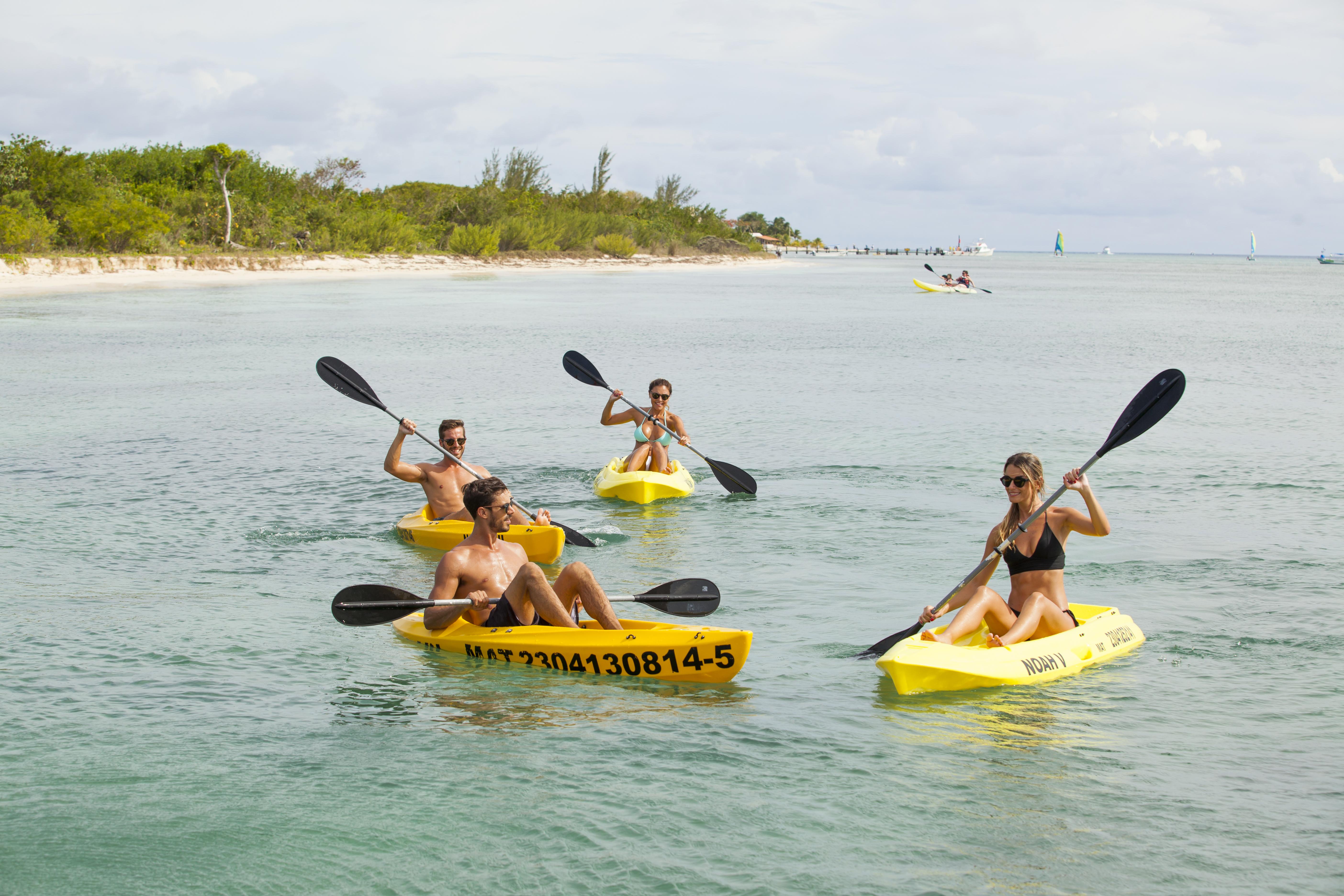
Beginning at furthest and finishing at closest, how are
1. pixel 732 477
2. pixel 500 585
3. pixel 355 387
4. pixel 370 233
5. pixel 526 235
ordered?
pixel 526 235
pixel 370 233
pixel 732 477
pixel 355 387
pixel 500 585

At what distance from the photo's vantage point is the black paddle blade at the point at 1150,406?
7.12 metres

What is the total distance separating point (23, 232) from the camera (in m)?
38.1

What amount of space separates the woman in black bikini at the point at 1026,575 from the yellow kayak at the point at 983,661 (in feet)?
0.25

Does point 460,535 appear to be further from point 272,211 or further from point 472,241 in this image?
point 472,241

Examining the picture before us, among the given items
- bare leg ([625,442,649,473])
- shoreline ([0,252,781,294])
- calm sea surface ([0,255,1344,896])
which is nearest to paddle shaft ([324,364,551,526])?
calm sea surface ([0,255,1344,896])

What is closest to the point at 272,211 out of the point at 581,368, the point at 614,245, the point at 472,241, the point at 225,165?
the point at 225,165

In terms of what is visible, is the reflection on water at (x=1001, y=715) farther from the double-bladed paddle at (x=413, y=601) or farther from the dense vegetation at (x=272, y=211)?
the dense vegetation at (x=272, y=211)

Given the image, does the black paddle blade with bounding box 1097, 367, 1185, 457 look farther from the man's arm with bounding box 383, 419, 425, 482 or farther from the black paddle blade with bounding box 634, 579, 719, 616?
the man's arm with bounding box 383, 419, 425, 482

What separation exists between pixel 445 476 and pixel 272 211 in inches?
1909

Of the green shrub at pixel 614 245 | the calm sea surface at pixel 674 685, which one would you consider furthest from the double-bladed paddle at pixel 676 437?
the green shrub at pixel 614 245

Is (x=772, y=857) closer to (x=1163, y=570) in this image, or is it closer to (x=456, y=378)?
(x=1163, y=570)

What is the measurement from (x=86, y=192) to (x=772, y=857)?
4446 centimetres

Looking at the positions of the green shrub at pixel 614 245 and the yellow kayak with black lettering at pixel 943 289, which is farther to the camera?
the green shrub at pixel 614 245

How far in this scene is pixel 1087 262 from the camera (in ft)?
550
